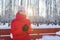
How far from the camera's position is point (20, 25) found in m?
2.18

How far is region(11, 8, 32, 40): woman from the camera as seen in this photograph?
217cm

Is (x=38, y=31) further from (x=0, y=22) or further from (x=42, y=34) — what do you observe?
(x=0, y=22)

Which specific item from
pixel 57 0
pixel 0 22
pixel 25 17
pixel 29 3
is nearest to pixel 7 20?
pixel 0 22

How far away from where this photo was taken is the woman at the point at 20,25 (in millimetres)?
2168

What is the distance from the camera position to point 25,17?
2.19 meters

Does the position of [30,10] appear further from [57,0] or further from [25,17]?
[57,0]

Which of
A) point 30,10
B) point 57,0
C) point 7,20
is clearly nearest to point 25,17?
point 30,10

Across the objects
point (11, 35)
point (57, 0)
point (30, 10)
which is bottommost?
point (11, 35)

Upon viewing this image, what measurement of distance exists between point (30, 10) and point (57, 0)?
0.45 metres

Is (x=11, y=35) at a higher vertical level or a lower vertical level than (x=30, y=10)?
lower

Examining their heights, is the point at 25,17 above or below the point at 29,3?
below

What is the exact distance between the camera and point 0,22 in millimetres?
2146

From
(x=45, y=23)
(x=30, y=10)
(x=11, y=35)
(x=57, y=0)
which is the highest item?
(x=57, y=0)

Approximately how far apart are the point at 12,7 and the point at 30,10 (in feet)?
0.92
